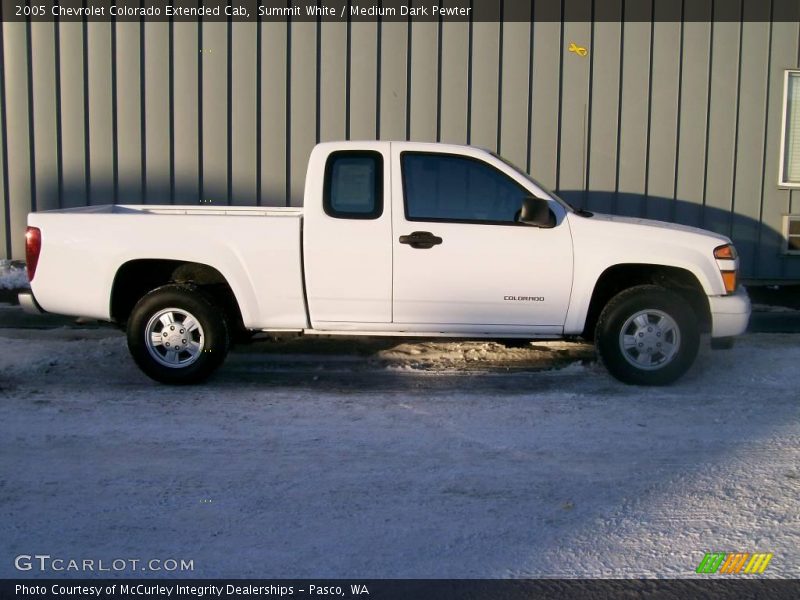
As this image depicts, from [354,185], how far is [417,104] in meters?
4.07

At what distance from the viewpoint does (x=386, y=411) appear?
6711 millimetres

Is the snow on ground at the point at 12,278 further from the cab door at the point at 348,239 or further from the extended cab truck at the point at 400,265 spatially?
the cab door at the point at 348,239

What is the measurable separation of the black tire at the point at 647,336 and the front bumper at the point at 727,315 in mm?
164

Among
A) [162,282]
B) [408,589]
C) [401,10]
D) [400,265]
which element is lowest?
[408,589]

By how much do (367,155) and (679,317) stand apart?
2703mm

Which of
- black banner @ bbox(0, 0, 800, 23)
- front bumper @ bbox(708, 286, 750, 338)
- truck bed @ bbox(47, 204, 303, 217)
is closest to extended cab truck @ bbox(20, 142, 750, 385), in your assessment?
front bumper @ bbox(708, 286, 750, 338)

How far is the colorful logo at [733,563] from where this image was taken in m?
4.23

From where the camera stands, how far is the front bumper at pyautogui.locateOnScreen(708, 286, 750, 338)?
7195mm

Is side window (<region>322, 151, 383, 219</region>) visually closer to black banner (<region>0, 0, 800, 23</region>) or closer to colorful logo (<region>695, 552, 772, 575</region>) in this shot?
colorful logo (<region>695, 552, 772, 575</region>)

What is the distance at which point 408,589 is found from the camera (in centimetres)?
403

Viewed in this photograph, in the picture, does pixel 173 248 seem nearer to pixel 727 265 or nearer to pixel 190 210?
pixel 190 210

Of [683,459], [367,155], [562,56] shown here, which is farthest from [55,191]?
[683,459]

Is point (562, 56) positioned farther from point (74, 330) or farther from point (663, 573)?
point (663, 573)

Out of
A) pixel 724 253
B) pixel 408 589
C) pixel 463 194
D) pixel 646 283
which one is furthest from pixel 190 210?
pixel 408 589
